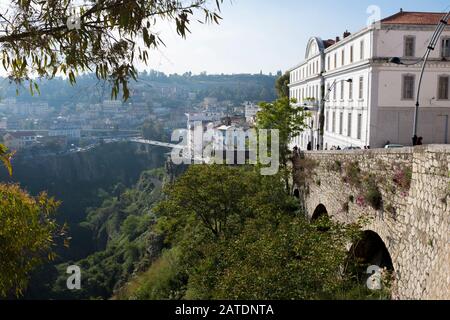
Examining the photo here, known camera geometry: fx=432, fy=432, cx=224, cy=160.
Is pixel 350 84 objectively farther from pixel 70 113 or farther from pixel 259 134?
pixel 70 113

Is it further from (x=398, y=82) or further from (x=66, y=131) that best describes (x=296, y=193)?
(x=66, y=131)

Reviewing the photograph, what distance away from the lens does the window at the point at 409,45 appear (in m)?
26.4

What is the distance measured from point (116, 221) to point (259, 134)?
63.8 m

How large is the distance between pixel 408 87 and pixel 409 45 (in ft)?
8.36

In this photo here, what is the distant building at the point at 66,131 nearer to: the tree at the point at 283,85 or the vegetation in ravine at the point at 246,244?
the tree at the point at 283,85

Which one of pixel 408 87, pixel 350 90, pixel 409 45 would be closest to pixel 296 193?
pixel 408 87

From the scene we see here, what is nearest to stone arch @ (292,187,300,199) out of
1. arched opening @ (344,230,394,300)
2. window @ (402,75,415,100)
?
window @ (402,75,415,100)

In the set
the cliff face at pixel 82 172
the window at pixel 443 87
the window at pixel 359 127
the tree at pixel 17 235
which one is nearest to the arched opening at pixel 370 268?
the tree at pixel 17 235

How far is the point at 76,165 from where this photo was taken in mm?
111000

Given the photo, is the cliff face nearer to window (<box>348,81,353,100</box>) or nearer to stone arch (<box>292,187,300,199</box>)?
window (<box>348,81,353,100</box>)

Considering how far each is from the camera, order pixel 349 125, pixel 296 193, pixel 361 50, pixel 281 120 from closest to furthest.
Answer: pixel 296 193 → pixel 281 120 → pixel 361 50 → pixel 349 125

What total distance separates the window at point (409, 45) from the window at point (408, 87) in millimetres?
1337

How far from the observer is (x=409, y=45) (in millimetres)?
26453

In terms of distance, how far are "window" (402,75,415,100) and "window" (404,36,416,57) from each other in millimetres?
1337
